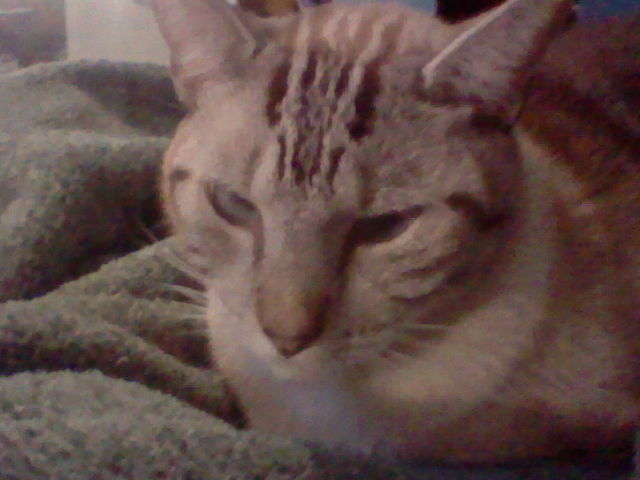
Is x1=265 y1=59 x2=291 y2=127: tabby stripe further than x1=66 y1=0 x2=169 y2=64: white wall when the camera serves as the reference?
No

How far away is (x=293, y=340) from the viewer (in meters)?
0.69

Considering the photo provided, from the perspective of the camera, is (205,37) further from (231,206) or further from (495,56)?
(495,56)

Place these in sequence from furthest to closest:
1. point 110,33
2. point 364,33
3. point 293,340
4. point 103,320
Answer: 1. point 110,33
2. point 103,320
3. point 364,33
4. point 293,340

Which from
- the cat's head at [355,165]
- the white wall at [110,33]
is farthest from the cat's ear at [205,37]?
the white wall at [110,33]

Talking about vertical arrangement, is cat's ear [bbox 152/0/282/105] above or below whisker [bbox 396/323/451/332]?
above

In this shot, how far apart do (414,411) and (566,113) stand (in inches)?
19.4

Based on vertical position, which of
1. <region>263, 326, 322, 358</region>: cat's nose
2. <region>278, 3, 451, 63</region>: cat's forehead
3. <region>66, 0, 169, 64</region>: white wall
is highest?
<region>278, 3, 451, 63</region>: cat's forehead

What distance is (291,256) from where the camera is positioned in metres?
0.68

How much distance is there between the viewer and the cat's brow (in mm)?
689

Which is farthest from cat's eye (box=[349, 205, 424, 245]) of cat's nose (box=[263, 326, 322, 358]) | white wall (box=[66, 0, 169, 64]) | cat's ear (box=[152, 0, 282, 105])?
white wall (box=[66, 0, 169, 64])

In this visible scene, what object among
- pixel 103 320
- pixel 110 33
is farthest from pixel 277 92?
pixel 110 33

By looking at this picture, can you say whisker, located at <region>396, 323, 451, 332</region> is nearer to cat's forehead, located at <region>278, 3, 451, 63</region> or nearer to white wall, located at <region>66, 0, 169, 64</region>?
cat's forehead, located at <region>278, 3, 451, 63</region>

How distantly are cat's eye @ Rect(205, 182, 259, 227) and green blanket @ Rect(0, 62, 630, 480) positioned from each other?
229 millimetres

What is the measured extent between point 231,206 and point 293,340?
168 mm
